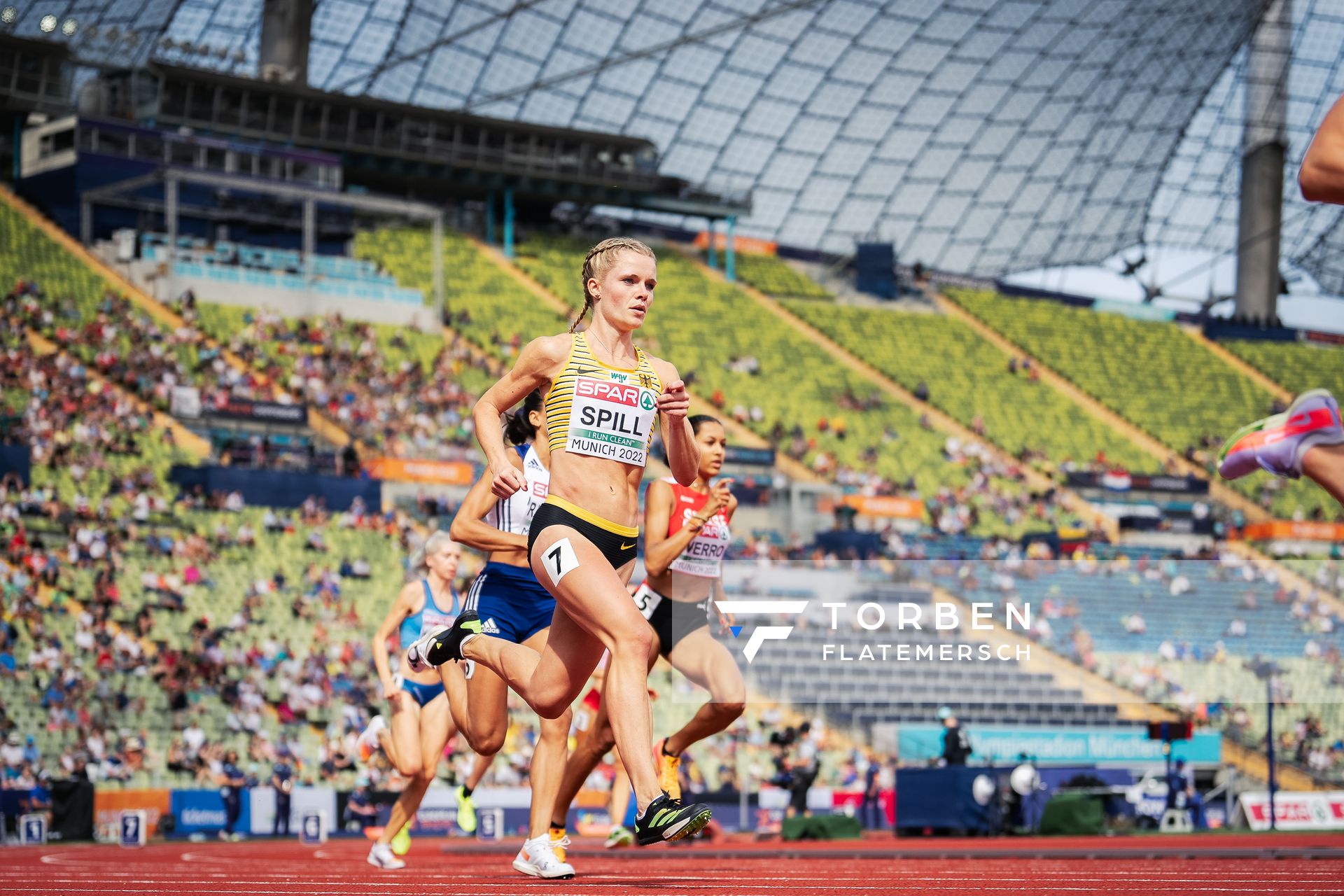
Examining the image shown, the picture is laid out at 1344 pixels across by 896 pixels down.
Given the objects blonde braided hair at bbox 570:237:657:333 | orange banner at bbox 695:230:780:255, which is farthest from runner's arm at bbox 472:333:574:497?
orange banner at bbox 695:230:780:255

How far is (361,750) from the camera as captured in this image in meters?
13.9

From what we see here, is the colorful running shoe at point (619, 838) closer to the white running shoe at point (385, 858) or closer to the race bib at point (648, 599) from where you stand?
the white running shoe at point (385, 858)

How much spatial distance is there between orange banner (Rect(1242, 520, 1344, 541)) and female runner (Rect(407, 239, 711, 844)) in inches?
1705

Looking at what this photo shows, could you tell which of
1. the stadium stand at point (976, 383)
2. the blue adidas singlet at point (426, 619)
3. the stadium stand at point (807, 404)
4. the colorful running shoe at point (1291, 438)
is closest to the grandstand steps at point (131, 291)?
the stadium stand at point (807, 404)

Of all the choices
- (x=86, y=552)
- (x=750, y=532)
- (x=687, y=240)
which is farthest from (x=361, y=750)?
(x=687, y=240)

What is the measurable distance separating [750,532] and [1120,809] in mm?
18621

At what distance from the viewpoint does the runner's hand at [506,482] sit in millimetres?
7574

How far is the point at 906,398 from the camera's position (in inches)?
2199

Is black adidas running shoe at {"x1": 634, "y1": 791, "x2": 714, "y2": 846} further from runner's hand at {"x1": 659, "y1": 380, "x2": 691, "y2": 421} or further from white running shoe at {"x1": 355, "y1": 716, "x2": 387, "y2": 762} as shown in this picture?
white running shoe at {"x1": 355, "y1": 716, "x2": 387, "y2": 762}

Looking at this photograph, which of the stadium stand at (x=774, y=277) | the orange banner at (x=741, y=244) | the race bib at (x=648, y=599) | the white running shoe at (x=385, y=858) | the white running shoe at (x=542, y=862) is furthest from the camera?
the orange banner at (x=741, y=244)

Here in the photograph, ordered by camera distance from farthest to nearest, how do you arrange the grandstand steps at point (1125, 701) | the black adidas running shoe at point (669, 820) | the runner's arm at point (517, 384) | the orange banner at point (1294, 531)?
the orange banner at point (1294, 531) → the grandstand steps at point (1125, 701) → the runner's arm at point (517, 384) → the black adidas running shoe at point (669, 820)

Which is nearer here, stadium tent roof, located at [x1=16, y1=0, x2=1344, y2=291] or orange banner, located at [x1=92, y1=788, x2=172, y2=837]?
orange banner, located at [x1=92, y1=788, x2=172, y2=837]

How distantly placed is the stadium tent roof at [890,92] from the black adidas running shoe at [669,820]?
50.2 meters

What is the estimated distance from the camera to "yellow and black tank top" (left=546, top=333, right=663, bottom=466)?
7973 millimetres
